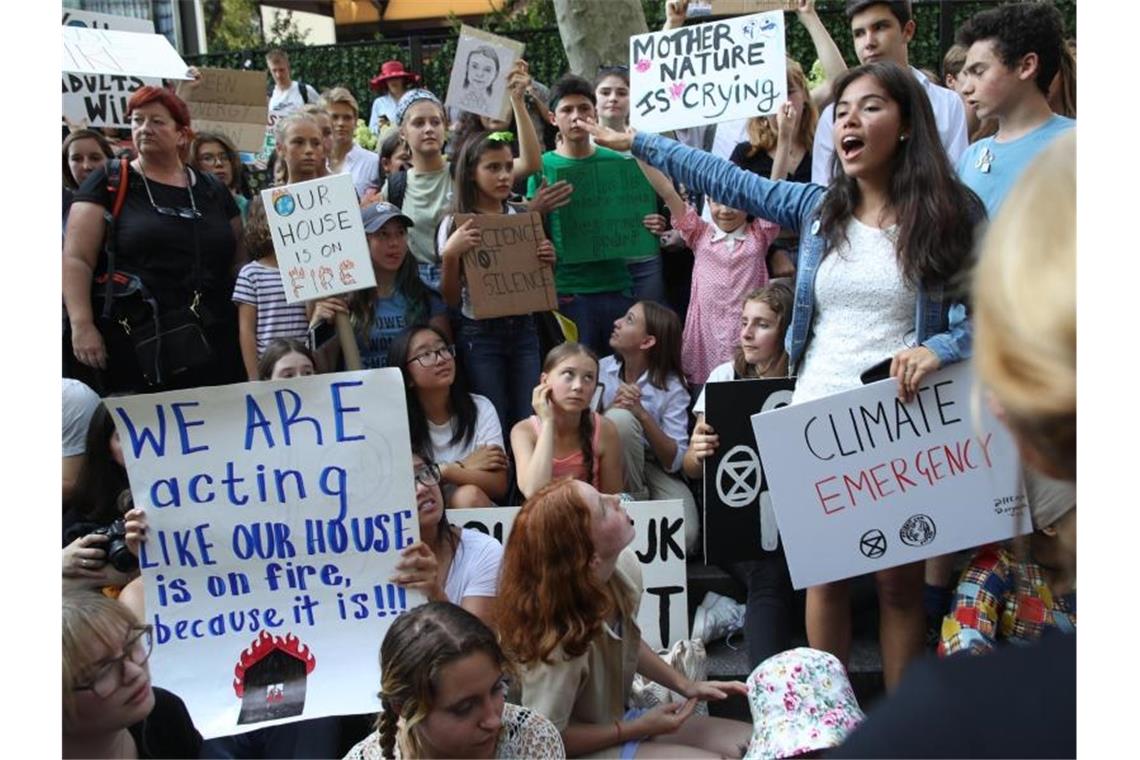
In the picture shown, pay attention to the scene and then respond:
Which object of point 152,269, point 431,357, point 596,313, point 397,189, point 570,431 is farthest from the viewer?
point 397,189

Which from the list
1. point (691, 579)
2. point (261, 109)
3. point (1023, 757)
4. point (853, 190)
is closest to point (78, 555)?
point (691, 579)

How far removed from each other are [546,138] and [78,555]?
13.7 feet

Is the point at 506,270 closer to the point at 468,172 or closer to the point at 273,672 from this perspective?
the point at 468,172

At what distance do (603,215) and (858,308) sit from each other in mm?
2180

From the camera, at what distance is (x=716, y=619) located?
431 cm

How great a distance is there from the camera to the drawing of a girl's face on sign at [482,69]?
230 inches

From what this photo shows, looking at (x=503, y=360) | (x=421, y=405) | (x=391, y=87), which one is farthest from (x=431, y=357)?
(x=391, y=87)

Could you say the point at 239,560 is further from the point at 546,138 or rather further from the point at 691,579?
the point at 546,138

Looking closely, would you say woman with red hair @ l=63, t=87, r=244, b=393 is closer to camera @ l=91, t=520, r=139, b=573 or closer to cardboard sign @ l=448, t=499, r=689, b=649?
camera @ l=91, t=520, r=139, b=573

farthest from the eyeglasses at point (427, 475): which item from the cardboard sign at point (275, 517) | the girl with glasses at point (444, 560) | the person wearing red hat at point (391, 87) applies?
the person wearing red hat at point (391, 87)

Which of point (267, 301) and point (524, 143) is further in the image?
point (524, 143)

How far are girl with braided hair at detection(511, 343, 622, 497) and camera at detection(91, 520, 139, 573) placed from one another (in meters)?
1.24

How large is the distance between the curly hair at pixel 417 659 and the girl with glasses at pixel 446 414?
157 cm

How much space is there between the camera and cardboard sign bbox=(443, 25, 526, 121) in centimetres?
582
